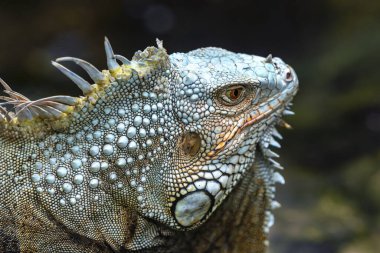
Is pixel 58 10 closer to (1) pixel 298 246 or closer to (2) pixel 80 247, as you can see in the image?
(1) pixel 298 246

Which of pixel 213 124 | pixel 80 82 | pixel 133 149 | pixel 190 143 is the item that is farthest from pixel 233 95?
pixel 80 82

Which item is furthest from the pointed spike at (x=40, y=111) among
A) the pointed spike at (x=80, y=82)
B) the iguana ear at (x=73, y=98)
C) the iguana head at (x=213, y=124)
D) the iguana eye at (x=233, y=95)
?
the iguana eye at (x=233, y=95)

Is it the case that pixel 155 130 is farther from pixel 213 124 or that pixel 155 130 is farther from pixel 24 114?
pixel 24 114

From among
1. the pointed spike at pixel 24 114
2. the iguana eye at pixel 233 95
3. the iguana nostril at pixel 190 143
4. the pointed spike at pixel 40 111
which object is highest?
the iguana eye at pixel 233 95

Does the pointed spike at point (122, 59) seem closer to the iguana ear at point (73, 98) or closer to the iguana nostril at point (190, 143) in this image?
the iguana ear at point (73, 98)

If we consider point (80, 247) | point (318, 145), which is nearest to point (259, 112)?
point (80, 247)

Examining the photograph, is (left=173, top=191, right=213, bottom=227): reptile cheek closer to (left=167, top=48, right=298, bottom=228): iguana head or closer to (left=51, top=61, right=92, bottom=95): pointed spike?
(left=167, top=48, right=298, bottom=228): iguana head
